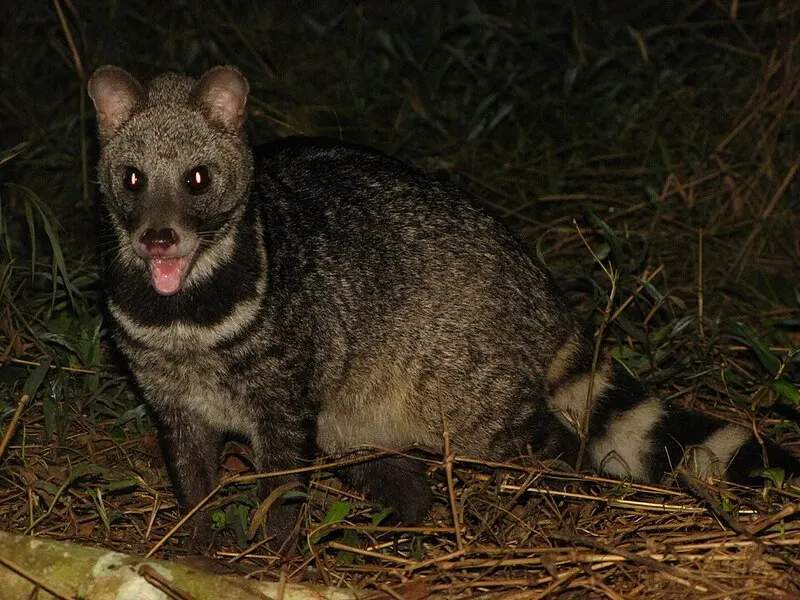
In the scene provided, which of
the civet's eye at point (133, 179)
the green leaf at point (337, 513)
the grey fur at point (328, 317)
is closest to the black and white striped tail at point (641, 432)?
the grey fur at point (328, 317)

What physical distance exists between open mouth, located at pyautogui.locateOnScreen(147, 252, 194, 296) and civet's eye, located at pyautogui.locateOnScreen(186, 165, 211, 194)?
0.26m

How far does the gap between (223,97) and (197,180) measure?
40cm

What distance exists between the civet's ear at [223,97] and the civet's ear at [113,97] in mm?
232

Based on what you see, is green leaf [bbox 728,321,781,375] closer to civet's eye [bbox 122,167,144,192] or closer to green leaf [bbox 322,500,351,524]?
green leaf [bbox 322,500,351,524]

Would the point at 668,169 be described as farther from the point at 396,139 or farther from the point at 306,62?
the point at 306,62

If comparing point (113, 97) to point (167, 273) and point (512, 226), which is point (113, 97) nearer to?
point (167, 273)

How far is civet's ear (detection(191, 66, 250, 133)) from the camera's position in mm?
4379

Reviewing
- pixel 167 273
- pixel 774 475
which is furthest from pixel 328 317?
pixel 774 475

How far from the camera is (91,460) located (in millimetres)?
4926

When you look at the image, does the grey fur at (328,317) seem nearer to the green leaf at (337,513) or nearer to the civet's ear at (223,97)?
the civet's ear at (223,97)

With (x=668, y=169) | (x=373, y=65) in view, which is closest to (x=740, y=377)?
(x=668, y=169)

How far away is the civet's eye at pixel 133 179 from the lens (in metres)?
4.22

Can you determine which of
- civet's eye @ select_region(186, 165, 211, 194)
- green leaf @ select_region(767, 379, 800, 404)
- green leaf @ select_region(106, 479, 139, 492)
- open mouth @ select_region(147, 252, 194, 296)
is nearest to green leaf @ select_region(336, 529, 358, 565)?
green leaf @ select_region(106, 479, 139, 492)

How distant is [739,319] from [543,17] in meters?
4.01
